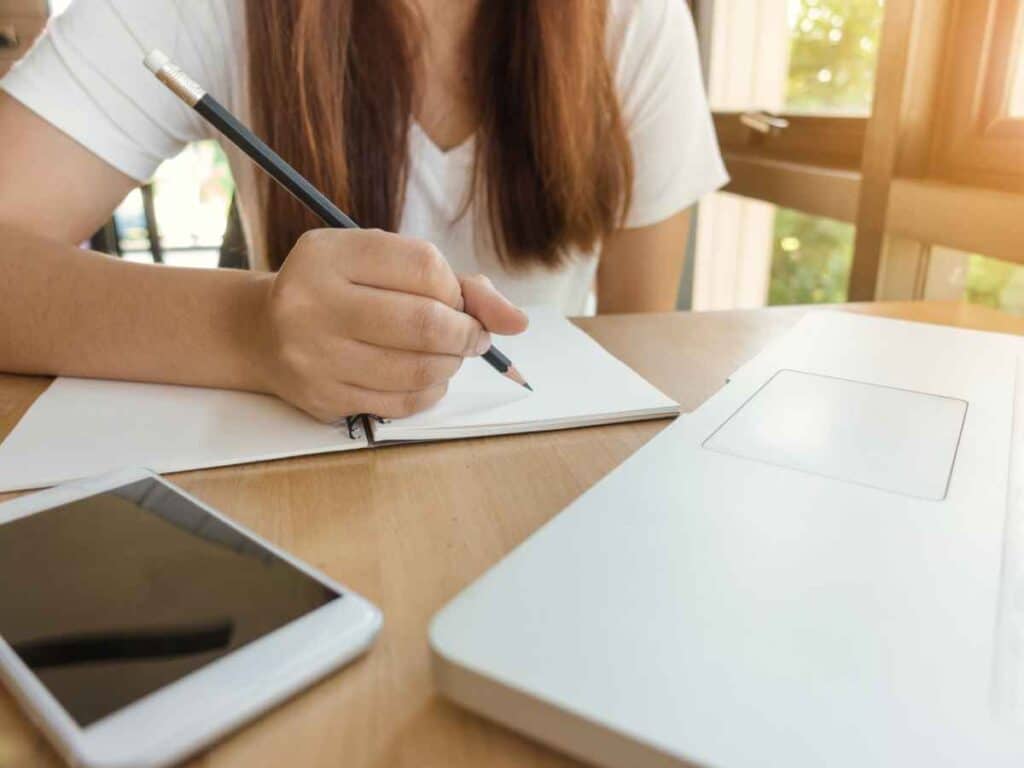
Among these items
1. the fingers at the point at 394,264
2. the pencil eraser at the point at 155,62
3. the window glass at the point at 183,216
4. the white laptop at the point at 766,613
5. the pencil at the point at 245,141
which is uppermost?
the pencil eraser at the point at 155,62

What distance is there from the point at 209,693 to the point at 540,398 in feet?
0.97

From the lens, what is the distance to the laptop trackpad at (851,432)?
0.35m

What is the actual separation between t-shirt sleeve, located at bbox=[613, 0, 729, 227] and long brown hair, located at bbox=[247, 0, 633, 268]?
8 centimetres

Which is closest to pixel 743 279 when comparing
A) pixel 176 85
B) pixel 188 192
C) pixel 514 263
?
pixel 514 263

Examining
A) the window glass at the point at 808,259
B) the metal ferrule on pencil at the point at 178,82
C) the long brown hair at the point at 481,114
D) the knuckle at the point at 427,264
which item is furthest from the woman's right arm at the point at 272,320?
the window glass at the point at 808,259

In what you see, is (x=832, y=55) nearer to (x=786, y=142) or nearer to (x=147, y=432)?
(x=786, y=142)

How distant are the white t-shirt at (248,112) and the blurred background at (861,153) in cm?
11

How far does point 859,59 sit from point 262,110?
3.33 ft

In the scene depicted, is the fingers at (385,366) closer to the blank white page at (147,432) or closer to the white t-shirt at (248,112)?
→ the blank white page at (147,432)

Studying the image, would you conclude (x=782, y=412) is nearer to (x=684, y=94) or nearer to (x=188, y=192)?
(x=684, y=94)

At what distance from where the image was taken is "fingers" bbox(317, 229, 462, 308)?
1.37ft

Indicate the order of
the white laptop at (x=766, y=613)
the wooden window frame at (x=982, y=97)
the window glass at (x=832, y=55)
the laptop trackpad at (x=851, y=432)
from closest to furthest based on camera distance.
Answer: the white laptop at (x=766, y=613)
the laptop trackpad at (x=851, y=432)
the wooden window frame at (x=982, y=97)
the window glass at (x=832, y=55)

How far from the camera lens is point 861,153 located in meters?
1.22

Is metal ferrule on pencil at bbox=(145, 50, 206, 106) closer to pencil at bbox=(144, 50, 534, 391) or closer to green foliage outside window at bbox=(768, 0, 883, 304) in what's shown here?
pencil at bbox=(144, 50, 534, 391)
